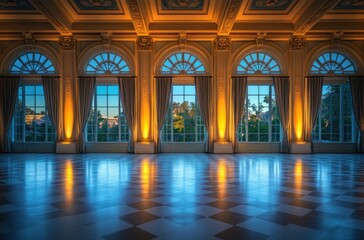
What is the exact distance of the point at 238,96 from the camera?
39.8 feet

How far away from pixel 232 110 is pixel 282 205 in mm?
8717

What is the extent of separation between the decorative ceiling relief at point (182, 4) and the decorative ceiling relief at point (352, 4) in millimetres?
5103

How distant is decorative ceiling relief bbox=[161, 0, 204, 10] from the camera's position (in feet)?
33.4

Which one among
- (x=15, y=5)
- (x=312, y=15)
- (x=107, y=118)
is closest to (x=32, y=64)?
(x=15, y=5)

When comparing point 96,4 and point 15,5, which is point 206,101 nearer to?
point 96,4

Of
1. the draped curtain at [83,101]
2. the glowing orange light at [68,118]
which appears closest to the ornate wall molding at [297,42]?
the draped curtain at [83,101]

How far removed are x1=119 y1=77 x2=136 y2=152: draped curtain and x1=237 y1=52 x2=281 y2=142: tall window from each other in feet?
15.5

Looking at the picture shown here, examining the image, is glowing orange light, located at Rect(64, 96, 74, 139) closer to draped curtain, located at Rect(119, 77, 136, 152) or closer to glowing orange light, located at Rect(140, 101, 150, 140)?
draped curtain, located at Rect(119, 77, 136, 152)

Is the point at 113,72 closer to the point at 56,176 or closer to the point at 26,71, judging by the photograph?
the point at 26,71

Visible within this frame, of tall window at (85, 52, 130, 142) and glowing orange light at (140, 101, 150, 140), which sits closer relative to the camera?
glowing orange light at (140, 101, 150, 140)

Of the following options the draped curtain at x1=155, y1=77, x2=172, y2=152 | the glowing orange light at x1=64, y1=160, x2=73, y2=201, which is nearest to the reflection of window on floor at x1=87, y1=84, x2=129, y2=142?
the draped curtain at x1=155, y1=77, x2=172, y2=152

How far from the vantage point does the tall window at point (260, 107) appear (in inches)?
492

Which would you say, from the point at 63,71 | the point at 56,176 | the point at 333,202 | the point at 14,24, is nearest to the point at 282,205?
the point at 333,202

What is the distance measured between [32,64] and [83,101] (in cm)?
296
